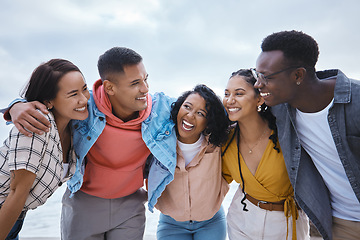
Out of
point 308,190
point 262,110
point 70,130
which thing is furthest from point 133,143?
point 308,190

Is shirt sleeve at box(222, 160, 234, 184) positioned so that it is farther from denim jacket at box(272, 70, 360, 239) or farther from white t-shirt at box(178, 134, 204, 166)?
denim jacket at box(272, 70, 360, 239)

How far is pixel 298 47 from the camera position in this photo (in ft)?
5.89

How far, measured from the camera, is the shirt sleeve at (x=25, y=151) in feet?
5.06

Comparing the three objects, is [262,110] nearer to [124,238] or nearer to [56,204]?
[124,238]

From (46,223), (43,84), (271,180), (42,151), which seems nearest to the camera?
(42,151)

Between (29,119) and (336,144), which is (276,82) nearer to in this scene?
(336,144)

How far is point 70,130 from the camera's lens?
6.64ft

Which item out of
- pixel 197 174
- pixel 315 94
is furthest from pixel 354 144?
pixel 197 174

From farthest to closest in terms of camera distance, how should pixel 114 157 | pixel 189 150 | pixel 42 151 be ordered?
pixel 189 150 → pixel 114 157 → pixel 42 151

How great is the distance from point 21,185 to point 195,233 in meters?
1.27

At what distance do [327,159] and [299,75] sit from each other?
0.55m

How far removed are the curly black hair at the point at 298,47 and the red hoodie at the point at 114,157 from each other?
101 centimetres

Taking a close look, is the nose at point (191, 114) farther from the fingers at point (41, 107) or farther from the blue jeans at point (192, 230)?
the fingers at point (41, 107)

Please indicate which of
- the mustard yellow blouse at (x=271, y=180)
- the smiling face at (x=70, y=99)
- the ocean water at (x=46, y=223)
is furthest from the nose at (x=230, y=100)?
the ocean water at (x=46, y=223)
